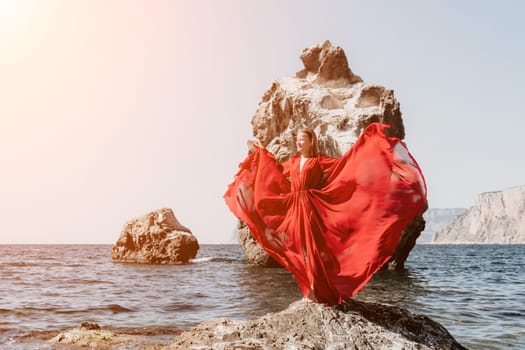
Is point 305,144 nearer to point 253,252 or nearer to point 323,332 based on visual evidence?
point 323,332

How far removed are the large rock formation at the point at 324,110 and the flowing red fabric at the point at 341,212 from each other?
20.4 meters

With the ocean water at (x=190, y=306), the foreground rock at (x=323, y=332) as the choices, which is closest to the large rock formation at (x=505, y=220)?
the ocean water at (x=190, y=306)

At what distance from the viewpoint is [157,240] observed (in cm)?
3766

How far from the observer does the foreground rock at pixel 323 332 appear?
191 inches

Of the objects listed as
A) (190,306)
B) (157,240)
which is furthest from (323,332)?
(157,240)

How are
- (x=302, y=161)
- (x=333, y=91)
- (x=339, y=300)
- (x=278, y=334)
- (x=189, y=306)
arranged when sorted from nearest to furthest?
1. (x=278, y=334)
2. (x=339, y=300)
3. (x=302, y=161)
4. (x=189, y=306)
5. (x=333, y=91)

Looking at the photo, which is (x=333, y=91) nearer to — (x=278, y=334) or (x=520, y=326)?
(x=520, y=326)

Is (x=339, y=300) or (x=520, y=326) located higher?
(x=339, y=300)

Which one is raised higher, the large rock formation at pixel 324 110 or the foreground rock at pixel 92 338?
the large rock formation at pixel 324 110

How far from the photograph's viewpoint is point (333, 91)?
103 feet

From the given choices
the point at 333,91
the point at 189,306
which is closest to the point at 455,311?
the point at 189,306

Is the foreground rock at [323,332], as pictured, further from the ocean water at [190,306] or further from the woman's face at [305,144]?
the ocean water at [190,306]

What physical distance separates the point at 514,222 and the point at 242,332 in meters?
212

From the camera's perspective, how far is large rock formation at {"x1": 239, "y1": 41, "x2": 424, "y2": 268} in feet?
90.8
